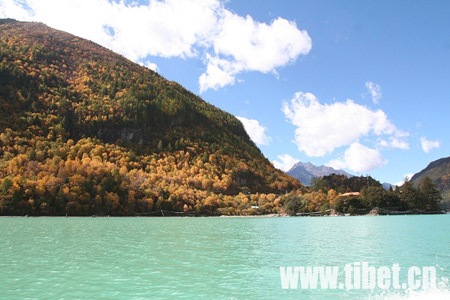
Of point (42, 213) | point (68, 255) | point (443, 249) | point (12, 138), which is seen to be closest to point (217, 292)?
point (68, 255)

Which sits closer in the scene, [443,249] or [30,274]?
[30,274]

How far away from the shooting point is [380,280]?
24.0 m

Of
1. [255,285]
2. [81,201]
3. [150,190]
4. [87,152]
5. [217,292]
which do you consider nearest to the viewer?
[217,292]

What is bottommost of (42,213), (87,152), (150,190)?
(42,213)

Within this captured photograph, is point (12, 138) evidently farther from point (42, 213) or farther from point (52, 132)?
point (42, 213)

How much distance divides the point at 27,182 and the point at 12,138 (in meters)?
53.0

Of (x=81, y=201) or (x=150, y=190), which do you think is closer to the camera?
(x=81, y=201)

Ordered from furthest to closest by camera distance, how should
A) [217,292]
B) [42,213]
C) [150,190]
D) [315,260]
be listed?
[150,190]
[42,213]
[315,260]
[217,292]

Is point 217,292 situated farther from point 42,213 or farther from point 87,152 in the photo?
point 87,152

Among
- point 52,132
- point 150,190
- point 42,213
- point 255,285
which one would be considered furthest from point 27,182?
point 255,285

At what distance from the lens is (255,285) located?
22266mm

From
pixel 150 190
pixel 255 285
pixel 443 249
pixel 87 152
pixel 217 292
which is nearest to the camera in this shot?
pixel 217 292

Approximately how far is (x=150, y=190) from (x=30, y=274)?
14387 cm

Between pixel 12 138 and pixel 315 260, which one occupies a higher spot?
pixel 12 138
